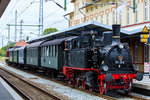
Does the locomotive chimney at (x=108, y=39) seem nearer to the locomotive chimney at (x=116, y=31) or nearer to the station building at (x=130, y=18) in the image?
the locomotive chimney at (x=116, y=31)

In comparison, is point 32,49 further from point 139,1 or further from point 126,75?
point 126,75

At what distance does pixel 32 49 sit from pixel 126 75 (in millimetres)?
14206

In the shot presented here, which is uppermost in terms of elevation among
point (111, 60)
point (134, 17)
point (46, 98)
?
point (134, 17)

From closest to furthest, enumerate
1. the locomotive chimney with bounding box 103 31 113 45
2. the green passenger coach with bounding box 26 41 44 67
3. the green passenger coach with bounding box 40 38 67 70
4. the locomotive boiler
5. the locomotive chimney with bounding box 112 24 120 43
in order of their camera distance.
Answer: the locomotive boiler, the locomotive chimney with bounding box 112 24 120 43, the locomotive chimney with bounding box 103 31 113 45, the green passenger coach with bounding box 40 38 67 70, the green passenger coach with bounding box 26 41 44 67

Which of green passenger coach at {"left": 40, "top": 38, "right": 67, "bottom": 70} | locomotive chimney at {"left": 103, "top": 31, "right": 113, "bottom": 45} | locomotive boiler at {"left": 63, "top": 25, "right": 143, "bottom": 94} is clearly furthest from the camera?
green passenger coach at {"left": 40, "top": 38, "right": 67, "bottom": 70}

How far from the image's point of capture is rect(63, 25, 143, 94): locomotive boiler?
37.2ft

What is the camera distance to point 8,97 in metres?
10.4

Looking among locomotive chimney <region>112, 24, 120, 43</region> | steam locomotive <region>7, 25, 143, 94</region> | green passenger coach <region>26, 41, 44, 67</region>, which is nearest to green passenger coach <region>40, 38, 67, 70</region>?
green passenger coach <region>26, 41, 44, 67</region>

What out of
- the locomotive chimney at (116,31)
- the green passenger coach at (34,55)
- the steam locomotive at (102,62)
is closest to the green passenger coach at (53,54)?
the green passenger coach at (34,55)

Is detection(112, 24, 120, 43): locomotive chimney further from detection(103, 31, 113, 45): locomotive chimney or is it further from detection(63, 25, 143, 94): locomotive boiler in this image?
detection(103, 31, 113, 45): locomotive chimney

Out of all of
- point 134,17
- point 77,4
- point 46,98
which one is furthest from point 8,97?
point 77,4

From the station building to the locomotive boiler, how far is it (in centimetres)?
579

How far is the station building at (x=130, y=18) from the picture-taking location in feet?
71.3

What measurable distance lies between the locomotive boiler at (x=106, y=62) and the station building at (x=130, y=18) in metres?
5.79
